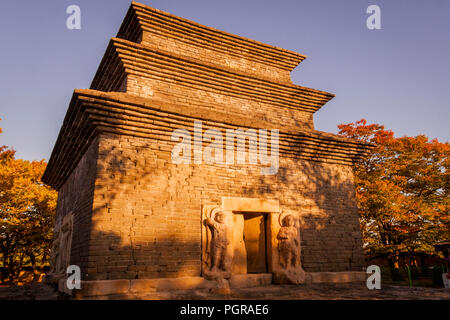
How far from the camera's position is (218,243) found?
7.17 metres

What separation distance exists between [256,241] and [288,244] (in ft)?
3.00

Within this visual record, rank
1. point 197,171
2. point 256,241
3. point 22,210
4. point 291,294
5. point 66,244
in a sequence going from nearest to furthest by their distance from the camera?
point 291,294 → point 197,171 → point 256,241 → point 66,244 → point 22,210

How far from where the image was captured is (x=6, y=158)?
19.8m

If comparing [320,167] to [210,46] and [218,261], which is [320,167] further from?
[210,46]

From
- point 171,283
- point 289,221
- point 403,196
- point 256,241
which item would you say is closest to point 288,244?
point 289,221

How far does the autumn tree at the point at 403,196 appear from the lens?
16.1 m

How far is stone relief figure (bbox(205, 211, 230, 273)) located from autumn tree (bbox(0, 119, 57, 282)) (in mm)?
15504

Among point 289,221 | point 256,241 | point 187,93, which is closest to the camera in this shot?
point 289,221

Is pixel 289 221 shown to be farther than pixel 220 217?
Yes

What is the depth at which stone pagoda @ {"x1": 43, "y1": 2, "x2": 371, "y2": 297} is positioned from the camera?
665 centimetres

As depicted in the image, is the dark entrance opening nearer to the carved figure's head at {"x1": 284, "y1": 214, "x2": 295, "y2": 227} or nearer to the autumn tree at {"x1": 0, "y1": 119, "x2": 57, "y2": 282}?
the carved figure's head at {"x1": 284, "y1": 214, "x2": 295, "y2": 227}


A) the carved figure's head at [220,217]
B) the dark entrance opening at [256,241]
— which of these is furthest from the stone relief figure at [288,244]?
the carved figure's head at [220,217]

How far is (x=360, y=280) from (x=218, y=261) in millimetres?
4194

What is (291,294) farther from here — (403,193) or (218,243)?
(403,193)
